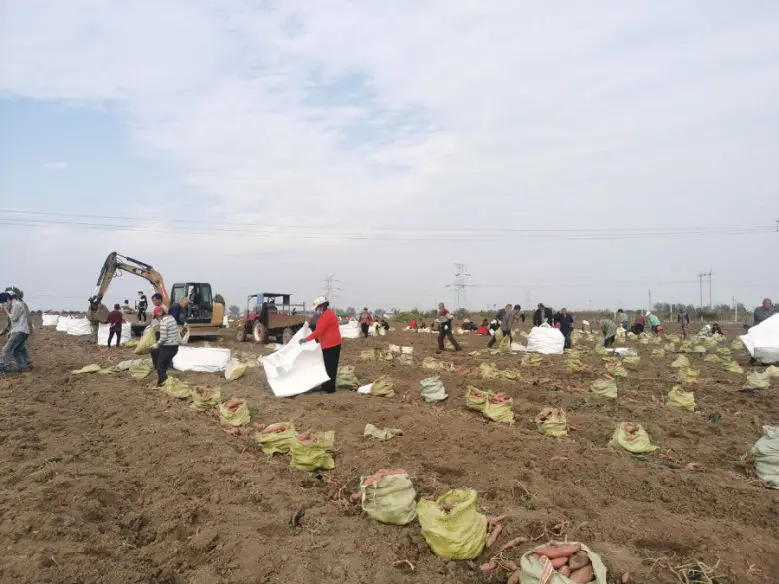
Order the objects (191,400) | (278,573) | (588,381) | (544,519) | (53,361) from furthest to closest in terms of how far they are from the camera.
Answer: (53,361) < (588,381) < (191,400) < (544,519) < (278,573)

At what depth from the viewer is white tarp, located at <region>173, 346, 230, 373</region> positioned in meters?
11.4

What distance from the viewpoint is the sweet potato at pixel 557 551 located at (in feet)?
10.2

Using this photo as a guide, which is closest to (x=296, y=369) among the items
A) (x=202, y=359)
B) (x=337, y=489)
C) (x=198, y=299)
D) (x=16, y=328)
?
(x=202, y=359)

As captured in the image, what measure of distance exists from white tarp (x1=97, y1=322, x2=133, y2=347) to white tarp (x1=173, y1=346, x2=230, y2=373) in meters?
9.52

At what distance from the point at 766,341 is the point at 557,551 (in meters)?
13.4

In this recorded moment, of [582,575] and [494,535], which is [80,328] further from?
[582,575]

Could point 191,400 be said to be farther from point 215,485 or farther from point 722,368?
point 722,368

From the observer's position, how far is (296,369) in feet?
28.8

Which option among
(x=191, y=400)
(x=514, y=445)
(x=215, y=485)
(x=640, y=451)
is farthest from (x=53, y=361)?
(x=640, y=451)

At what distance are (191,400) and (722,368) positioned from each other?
12.5 meters

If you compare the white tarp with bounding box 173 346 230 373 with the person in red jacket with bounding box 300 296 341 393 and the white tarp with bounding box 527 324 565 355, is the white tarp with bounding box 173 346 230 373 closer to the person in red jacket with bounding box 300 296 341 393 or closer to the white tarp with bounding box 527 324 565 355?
the person in red jacket with bounding box 300 296 341 393

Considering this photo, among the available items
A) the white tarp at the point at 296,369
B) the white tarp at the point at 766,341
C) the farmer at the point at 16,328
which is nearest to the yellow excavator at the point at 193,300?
the farmer at the point at 16,328

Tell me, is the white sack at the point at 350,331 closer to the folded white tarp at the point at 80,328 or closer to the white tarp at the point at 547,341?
the white tarp at the point at 547,341

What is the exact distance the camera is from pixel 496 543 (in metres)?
3.79
